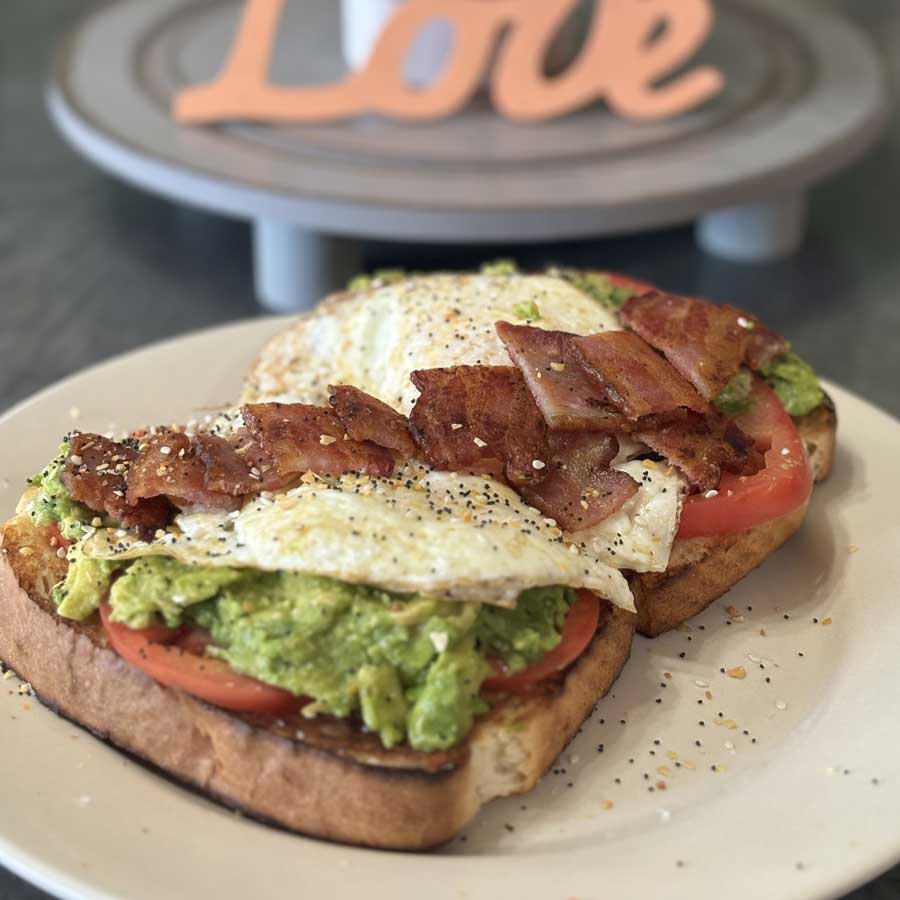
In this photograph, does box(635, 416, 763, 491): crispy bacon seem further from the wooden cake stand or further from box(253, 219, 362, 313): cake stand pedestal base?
box(253, 219, 362, 313): cake stand pedestal base

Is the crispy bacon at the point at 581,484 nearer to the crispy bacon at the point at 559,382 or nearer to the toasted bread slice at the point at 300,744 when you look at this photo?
the crispy bacon at the point at 559,382

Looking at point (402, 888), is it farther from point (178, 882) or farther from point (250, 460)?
point (250, 460)

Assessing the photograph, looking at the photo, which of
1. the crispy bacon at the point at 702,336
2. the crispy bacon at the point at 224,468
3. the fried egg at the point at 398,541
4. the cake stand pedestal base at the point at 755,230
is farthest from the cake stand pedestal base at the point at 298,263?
the fried egg at the point at 398,541

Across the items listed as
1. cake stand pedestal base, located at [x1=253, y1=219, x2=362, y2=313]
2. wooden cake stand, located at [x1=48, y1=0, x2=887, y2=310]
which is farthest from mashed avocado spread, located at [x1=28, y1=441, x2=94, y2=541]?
cake stand pedestal base, located at [x1=253, y1=219, x2=362, y2=313]

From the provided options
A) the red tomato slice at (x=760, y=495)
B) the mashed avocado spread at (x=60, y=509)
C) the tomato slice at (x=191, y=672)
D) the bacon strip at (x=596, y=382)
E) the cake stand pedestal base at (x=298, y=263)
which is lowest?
the cake stand pedestal base at (x=298, y=263)

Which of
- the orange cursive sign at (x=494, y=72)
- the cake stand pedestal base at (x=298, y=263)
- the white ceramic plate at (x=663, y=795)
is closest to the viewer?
the white ceramic plate at (x=663, y=795)

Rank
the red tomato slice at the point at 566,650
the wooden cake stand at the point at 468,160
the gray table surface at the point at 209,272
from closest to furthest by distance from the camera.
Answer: the red tomato slice at the point at 566,650
the wooden cake stand at the point at 468,160
the gray table surface at the point at 209,272

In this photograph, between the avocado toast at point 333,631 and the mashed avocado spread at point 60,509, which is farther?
the mashed avocado spread at point 60,509
